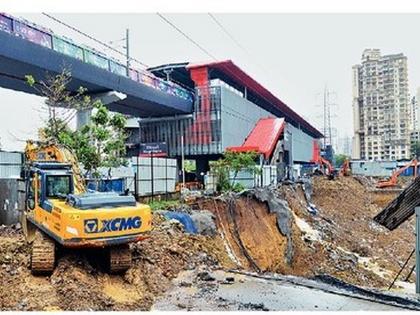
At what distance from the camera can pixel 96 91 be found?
26.1 metres

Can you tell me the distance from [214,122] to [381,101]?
93.4 ft

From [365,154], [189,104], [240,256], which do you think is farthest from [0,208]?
[365,154]

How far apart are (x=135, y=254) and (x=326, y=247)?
13.7 m

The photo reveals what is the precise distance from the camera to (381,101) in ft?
177

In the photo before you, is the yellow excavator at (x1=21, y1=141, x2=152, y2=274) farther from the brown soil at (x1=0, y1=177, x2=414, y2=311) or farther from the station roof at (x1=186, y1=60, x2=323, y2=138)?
the station roof at (x1=186, y1=60, x2=323, y2=138)

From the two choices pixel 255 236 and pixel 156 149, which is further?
pixel 156 149

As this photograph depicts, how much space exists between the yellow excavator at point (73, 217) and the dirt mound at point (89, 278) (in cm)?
27

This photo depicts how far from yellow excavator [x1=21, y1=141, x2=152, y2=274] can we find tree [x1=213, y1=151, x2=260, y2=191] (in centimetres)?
1424

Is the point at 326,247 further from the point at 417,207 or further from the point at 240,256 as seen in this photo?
the point at 417,207

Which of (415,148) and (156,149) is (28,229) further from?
(415,148)

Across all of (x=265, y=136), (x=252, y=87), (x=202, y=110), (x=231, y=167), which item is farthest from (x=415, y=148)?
(x=231, y=167)

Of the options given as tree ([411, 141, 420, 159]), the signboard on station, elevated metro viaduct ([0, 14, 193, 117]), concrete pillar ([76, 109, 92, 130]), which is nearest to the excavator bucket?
elevated metro viaduct ([0, 14, 193, 117])

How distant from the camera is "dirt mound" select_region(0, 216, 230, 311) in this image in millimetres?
7125

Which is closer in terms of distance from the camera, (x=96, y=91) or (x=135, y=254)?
(x=135, y=254)
